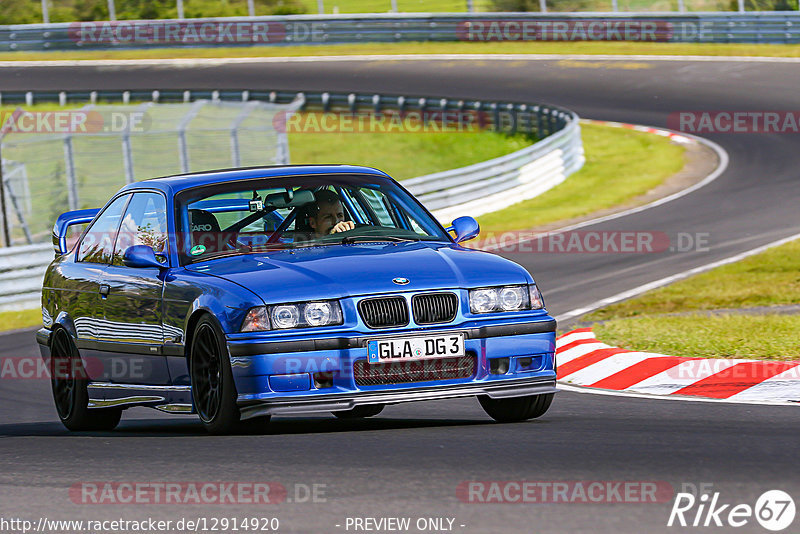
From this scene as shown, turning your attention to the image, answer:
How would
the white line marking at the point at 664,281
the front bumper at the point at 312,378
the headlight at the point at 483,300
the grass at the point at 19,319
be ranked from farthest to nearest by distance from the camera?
the grass at the point at 19,319, the white line marking at the point at 664,281, the headlight at the point at 483,300, the front bumper at the point at 312,378

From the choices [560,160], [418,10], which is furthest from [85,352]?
[418,10]

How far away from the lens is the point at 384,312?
6953mm

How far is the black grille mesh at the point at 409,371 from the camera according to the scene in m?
6.90

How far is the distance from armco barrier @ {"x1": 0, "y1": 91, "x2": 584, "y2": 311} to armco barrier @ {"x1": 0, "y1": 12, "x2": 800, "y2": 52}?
35.0 ft

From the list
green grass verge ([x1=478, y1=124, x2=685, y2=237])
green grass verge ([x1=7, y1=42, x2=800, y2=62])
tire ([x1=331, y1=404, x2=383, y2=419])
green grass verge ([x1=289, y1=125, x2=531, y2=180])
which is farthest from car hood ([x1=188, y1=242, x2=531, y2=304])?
green grass verge ([x1=7, y1=42, x2=800, y2=62])

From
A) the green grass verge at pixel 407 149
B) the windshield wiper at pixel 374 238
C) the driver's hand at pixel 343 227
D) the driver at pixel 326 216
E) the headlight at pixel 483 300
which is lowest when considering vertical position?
the green grass verge at pixel 407 149

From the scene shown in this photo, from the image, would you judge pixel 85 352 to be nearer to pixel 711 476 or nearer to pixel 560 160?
pixel 711 476

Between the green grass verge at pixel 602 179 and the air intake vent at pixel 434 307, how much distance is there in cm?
1500

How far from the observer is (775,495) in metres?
5.06

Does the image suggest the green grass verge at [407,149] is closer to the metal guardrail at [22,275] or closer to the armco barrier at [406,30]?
the armco barrier at [406,30]

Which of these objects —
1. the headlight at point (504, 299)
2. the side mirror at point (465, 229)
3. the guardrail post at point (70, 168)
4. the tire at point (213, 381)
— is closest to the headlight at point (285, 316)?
the tire at point (213, 381)

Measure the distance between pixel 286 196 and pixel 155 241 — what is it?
0.84m

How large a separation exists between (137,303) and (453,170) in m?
16.7

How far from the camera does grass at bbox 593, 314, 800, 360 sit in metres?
9.55
